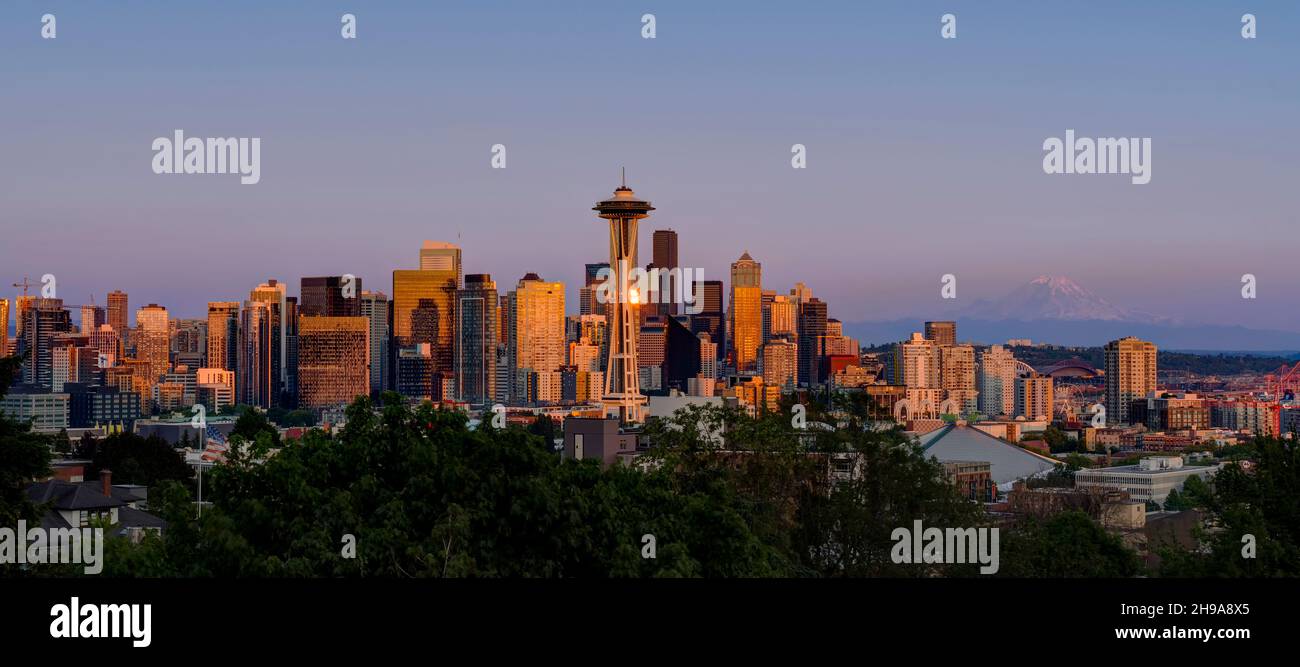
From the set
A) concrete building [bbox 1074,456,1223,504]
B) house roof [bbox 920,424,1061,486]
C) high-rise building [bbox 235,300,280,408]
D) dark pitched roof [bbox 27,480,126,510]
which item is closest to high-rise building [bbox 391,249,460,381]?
high-rise building [bbox 235,300,280,408]

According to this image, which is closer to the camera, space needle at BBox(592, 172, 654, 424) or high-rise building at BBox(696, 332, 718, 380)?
space needle at BBox(592, 172, 654, 424)

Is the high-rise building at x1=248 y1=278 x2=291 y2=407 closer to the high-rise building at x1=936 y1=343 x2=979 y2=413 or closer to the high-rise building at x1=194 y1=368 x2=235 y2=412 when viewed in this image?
→ the high-rise building at x1=194 y1=368 x2=235 y2=412

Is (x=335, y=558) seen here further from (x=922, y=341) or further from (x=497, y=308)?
(x=497, y=308)

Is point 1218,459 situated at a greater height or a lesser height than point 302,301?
lesser

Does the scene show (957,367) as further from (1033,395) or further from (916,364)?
(1033,395)
